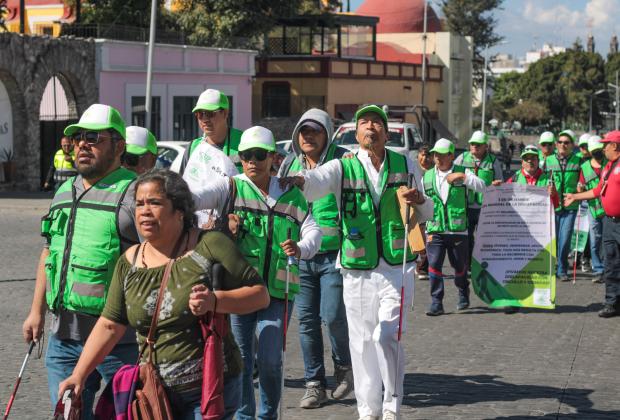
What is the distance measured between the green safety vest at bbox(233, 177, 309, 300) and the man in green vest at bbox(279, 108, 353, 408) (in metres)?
1.21

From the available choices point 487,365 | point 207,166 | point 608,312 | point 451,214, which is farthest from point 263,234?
point 608,312

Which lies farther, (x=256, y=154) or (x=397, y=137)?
(x=397, y=137)

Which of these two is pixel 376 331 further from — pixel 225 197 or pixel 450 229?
pixel 450 229

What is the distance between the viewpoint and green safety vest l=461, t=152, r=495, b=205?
15141 mm

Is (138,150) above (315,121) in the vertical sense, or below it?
below

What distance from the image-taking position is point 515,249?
13.1 meters

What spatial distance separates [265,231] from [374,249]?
0.88 m

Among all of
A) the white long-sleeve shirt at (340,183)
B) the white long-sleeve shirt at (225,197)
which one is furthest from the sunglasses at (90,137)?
the white long-sleeve shirt at (340,183)

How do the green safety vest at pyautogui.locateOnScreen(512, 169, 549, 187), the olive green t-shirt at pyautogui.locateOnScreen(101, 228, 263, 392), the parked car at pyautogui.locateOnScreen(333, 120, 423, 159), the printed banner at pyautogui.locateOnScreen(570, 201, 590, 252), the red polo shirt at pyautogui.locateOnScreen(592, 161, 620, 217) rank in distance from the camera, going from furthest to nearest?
the parked car at pyautogui.locateOnScreen(333, 120, 423, 159) → the printed banner at pyautogui.locateOnScreen(570, 201, 590, 252) → the green safety vest at pyautogui.locateOnScreen(512, 169, 549, 187) → the red polo shirt at pyautogui.locateOnScreen(592, 161, 620, 217) → the olive green t-shirt at pyautogui.locateOnScreen(101, 228, 263, 392)

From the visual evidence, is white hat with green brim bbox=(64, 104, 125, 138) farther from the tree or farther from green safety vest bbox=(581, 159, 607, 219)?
the tree

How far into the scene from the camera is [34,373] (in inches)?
351

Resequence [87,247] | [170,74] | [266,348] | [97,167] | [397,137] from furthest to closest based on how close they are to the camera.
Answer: [170,74], [397,137], [266,348], [97,167], [87,247]

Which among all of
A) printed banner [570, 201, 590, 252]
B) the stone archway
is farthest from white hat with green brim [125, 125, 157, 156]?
the stone archway

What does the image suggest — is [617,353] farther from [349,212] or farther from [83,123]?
[83,123]
